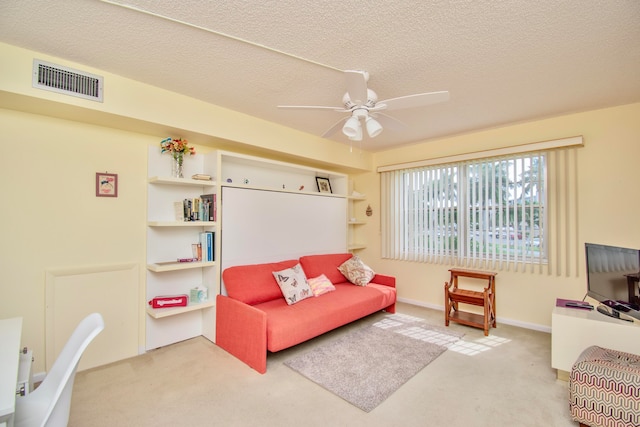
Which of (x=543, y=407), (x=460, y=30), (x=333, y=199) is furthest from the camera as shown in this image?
(x=333, y=199)

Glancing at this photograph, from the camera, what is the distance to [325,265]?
4090 millimetres

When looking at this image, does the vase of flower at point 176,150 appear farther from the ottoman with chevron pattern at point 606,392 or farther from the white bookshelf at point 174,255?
the ottoman with chevron pattern at point 606,392

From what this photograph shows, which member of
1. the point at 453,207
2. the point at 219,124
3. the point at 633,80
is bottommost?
the point at 453,207

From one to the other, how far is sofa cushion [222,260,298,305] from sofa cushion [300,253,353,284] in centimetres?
53

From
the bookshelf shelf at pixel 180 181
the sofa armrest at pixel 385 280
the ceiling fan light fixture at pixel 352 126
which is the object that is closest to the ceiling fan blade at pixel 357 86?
the ceiling fan light fixture at pixel 352 126

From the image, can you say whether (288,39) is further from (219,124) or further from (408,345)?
(408,345)

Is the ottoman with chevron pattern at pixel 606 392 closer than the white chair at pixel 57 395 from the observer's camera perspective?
No

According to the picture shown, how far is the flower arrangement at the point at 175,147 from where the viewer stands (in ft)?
9.62

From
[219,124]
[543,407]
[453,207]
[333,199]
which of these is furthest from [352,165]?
[543,407]

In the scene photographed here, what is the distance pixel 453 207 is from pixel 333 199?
179cm

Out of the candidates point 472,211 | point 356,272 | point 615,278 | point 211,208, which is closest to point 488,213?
point 472,211

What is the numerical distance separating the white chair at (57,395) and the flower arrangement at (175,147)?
73.8 inches

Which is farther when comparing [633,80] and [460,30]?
[633,80]

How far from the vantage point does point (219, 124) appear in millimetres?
3086
